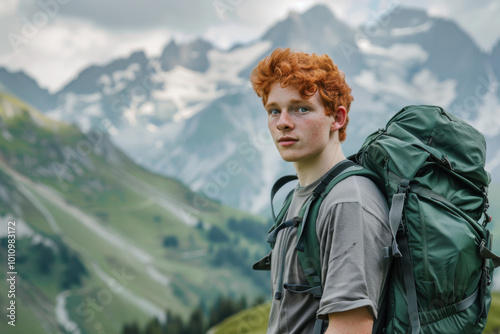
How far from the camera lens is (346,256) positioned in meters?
1.61

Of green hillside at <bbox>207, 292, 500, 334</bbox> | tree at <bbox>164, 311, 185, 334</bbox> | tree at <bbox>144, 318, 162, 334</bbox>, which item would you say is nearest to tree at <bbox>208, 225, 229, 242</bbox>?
tree at <bbox>164, 311, 185, 334</bbox>

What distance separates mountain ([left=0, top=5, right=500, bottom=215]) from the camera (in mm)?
39531

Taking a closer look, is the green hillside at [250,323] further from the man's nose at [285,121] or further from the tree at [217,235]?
the tree at [217,235]

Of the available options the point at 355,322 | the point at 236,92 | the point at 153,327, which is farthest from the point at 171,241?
the point at 355,322

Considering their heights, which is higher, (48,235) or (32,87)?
(32,87)

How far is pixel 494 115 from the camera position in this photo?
32.6m

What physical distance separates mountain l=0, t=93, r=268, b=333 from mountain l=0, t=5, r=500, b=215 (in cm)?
232

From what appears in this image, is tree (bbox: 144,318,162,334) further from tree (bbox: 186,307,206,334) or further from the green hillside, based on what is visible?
the green hillside

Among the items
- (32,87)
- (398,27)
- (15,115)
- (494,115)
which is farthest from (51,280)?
(398,27)

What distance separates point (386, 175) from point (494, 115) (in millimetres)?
34771

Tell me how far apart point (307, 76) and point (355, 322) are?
0.95 meters

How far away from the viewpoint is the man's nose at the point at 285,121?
1.99 m

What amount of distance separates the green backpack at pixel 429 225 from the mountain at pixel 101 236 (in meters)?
28.0

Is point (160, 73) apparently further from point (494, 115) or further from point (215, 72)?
point (494, 115)
